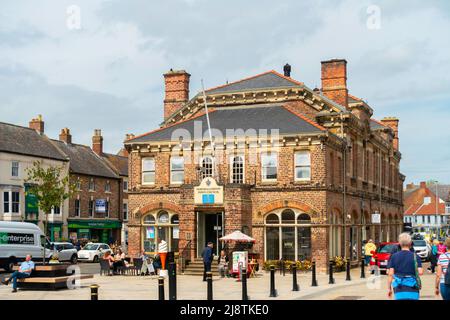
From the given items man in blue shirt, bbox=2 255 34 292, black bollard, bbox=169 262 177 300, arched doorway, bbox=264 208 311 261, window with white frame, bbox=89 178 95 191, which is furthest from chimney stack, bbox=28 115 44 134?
black bollard, bbox=169 262 177 300

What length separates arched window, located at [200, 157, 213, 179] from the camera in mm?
36219

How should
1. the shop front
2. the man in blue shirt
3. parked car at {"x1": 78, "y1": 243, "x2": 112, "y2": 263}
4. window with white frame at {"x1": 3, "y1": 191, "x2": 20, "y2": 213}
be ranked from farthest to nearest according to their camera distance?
1. the shop front
2. window with white frame at {"x1": 3, "y1": 191, "x2": 20, "y2": 213}
3. parked car at {"x1": 78, "y1": 243, "x2": 112, "y2": 263}
4. the man in blue shirt

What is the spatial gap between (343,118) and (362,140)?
4715mm

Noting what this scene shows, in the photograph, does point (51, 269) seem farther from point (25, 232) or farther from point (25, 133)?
point (25, 133)

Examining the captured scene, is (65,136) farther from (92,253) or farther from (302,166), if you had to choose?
(302,166)

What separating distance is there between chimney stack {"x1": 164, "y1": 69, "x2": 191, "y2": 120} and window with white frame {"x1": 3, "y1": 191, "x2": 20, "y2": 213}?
53.6 feet

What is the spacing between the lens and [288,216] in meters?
34.7

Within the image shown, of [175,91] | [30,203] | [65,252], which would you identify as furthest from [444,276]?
[30,203]

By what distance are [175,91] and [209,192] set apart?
462 inches

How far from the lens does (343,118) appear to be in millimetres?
37375

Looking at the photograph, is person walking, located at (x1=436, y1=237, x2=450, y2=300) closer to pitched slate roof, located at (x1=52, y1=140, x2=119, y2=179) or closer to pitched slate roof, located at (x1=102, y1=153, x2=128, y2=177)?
pitched slate roof, located at (x1=52, y1=140, x2=119, y2=179)

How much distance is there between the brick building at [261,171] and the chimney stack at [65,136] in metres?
24.7
